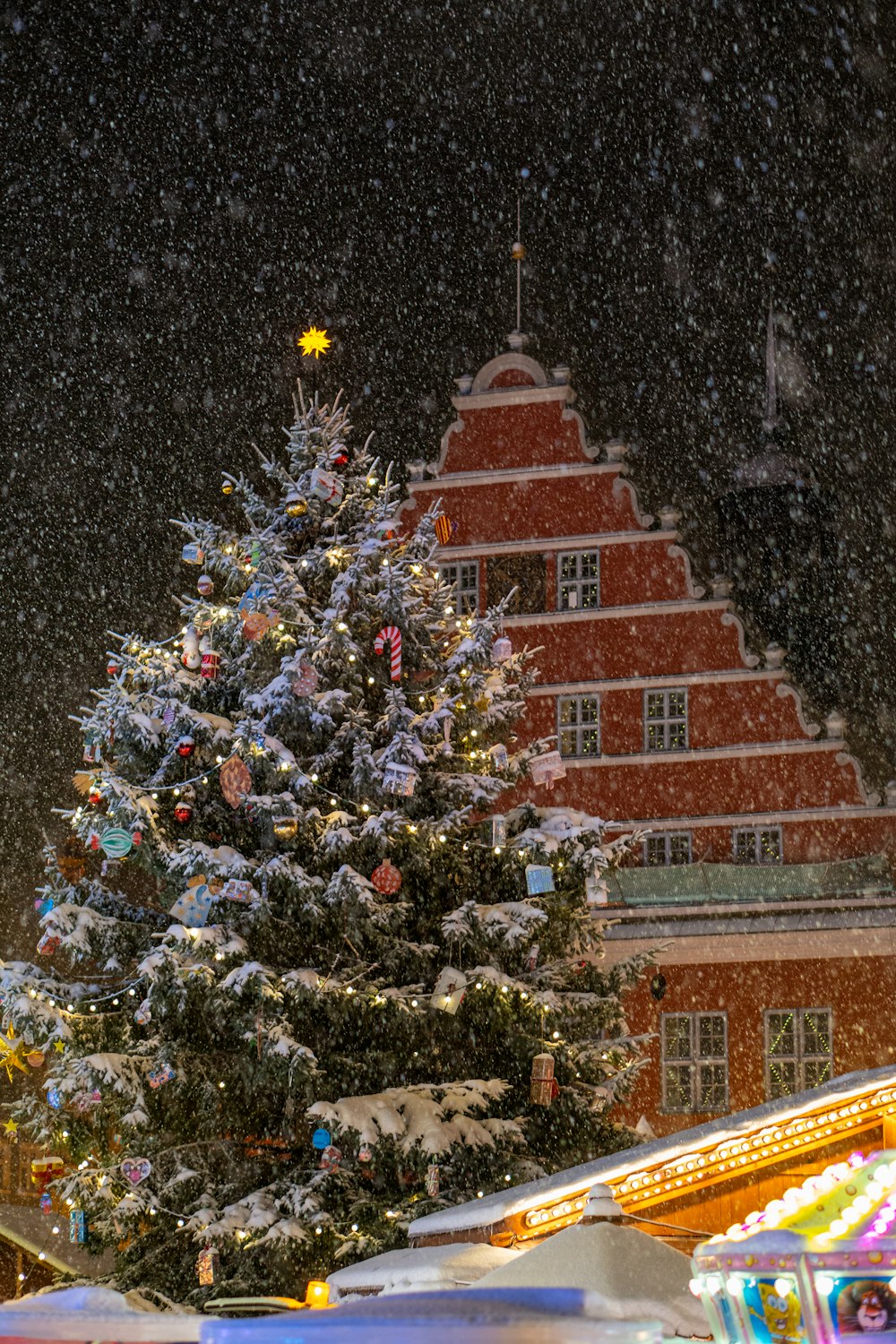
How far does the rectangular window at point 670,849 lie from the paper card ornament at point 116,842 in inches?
345

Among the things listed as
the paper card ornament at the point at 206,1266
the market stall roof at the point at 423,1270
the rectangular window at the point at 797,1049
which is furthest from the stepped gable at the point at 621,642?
the market stall roof at the point at 423,1270

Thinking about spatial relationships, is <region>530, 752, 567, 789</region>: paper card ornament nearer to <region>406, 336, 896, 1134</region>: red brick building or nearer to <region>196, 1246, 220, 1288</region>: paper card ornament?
<region>406, 336, 896, 1134</region>: red brick building

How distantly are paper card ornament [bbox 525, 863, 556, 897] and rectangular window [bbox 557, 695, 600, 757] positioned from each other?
6756 millimetres

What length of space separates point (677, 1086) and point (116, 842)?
8864 mm

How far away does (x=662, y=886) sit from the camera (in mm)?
21594

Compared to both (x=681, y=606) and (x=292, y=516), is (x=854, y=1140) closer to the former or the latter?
(x=292, y=516)

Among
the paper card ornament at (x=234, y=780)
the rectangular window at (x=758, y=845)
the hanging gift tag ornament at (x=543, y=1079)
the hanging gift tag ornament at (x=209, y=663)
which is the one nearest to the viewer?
the hanging gift tag ornament at (x=543, y=1079)

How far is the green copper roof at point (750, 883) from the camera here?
2092 cm

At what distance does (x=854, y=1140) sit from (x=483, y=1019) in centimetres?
541

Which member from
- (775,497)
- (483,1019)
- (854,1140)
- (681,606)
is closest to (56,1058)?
(483,1019)

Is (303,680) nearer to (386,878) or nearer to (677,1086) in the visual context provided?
(386,878)

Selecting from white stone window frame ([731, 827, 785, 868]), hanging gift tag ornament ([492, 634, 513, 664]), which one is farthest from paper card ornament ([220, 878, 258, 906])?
white stone window frame ([731, 827, 785, 868])

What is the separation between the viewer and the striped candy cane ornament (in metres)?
16.1

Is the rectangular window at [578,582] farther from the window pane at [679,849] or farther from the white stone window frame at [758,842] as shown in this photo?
the white stone window frame at [758,842]
